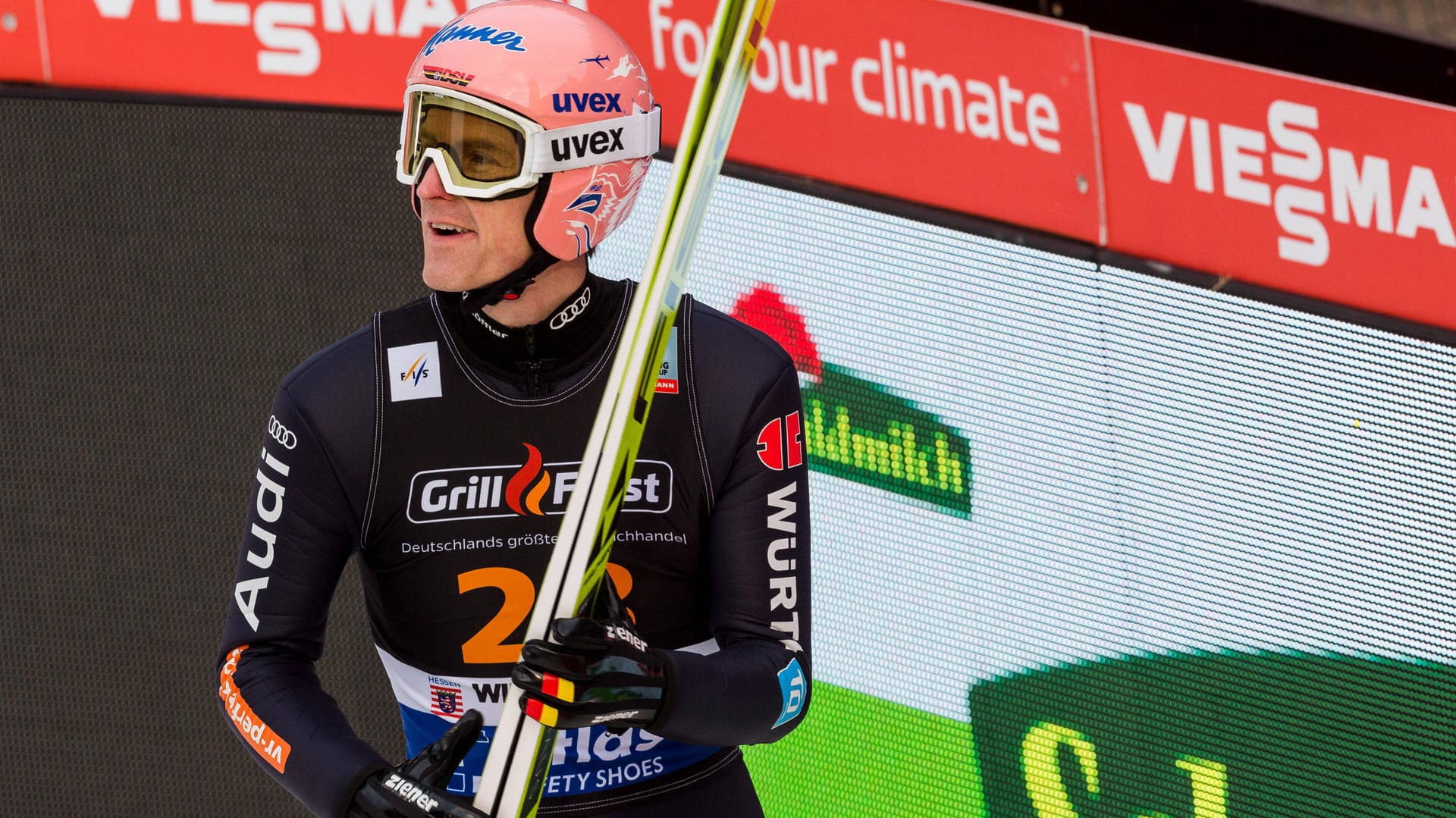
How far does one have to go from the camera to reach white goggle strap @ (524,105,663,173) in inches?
78.8

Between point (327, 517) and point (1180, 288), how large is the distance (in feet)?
7.08

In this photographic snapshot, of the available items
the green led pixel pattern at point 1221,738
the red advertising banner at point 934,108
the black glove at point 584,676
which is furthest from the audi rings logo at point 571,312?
the green led pixel pattern at point 1221,738

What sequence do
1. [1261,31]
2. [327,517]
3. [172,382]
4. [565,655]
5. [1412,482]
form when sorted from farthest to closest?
[1261,31] → [172,382] → [1412,482] → [327,517] → [565,655]

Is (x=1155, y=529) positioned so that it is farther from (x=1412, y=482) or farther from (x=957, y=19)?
(x=957, y=19)

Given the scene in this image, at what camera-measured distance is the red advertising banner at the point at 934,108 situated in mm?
3605

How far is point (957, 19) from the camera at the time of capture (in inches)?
143

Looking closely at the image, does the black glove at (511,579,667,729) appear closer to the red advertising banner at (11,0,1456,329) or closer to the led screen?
the led screen

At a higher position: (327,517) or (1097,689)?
(327,517)

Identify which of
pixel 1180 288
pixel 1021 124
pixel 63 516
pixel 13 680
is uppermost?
pixel 1021 124

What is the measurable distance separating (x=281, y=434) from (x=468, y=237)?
0.33 metres

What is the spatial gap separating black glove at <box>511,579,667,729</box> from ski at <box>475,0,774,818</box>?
3cm

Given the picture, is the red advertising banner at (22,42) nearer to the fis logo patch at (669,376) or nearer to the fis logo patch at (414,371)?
the fis logo patch at (414,371)

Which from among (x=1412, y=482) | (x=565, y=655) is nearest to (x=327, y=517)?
(x=565, y=655)

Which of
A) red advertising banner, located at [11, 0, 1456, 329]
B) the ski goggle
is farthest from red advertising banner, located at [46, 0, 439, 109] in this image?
the ski goggle
